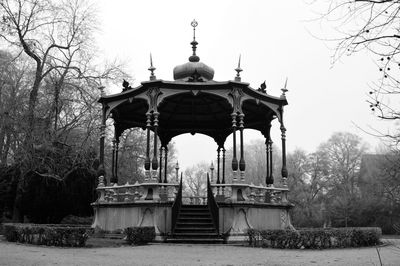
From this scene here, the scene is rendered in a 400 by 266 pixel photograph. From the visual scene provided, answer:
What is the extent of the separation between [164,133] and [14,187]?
10.6 meters

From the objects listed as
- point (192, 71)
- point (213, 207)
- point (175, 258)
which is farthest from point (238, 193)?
point (175, 258)

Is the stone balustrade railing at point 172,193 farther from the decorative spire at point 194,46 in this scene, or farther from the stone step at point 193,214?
the decorative spire at point 194,46

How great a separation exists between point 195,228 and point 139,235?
2499mm

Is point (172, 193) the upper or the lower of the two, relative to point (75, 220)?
upper

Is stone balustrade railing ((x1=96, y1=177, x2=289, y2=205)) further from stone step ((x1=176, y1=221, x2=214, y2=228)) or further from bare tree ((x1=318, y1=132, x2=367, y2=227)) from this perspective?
bare tree ((x1=318, y1=132, x2=367, y2=227))

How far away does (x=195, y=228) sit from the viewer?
17781mm

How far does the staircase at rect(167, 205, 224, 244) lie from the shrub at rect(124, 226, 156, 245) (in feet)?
2.85

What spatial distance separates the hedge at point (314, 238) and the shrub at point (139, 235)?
11.5 ft

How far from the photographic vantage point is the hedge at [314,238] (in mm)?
14586

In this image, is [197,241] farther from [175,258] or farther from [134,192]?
[175,258]

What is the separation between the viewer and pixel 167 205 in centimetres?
1800

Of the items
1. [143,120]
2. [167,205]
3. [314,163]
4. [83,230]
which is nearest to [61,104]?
[143,120]

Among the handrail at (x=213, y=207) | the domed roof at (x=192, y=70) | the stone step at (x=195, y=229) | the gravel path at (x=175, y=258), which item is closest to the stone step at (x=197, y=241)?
the stone step at (x=195, y=229)

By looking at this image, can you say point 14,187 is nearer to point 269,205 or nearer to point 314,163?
point 269,205
